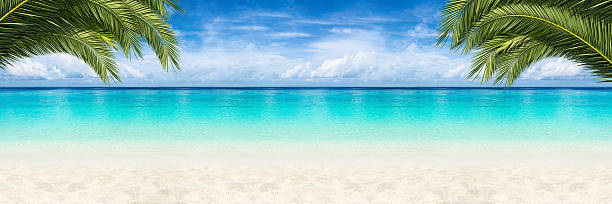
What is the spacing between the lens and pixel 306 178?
507 cm

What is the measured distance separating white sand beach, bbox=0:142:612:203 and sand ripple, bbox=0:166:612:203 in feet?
0.04

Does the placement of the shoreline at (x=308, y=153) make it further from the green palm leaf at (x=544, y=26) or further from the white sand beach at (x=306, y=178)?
the green palm leaf at (x=544, y=26)

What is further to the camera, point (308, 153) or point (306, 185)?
point (308, 153)

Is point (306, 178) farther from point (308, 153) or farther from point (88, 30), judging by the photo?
point (88, 30)

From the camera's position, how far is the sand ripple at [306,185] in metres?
4.10

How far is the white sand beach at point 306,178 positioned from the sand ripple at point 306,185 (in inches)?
0.5

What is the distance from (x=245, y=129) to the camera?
12398 millimetres

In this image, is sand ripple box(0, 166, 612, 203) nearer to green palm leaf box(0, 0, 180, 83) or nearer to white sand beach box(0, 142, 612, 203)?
white sand beach box(0, 142, 612, 203)

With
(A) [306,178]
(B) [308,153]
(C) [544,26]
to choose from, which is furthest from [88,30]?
(C) [544,26]

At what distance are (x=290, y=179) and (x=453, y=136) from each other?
7.71 meters

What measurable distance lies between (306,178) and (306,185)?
0.38m

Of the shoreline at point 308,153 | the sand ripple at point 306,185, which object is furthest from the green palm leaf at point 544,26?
the shoreline at point 308,153

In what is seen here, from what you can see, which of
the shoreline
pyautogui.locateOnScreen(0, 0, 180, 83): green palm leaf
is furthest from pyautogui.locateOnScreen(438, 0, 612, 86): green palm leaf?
pyautogui.locateOnScreen(0, 0, 180, 83): green palm leaf

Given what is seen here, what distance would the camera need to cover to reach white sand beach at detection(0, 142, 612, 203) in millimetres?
4145
